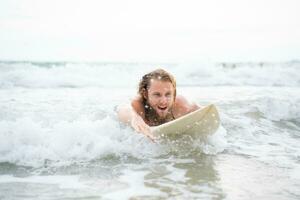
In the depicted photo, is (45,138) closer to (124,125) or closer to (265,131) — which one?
(124,125)

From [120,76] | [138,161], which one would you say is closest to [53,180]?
[138,161]

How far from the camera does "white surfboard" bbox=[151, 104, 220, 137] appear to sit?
4266 mm

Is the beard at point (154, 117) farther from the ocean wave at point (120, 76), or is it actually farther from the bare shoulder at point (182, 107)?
the ocean wave at point (120, 76)

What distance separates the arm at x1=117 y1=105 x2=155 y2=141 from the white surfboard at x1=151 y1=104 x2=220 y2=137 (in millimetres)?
198

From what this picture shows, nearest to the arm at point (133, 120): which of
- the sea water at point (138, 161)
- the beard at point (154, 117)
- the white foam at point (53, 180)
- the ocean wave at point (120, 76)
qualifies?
the sea water at point (138, 161)

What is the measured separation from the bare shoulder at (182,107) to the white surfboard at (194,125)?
1.75 ft

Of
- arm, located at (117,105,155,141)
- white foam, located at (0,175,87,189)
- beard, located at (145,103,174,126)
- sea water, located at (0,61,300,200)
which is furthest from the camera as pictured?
beard, located at (145,103,174,126)

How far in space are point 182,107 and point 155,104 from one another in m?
0.59

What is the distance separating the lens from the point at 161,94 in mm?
4512

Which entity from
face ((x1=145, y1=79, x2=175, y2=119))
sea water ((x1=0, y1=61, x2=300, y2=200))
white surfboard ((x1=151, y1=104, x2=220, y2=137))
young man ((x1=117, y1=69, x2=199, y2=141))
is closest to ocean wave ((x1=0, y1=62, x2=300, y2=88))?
sea water ((x1=0, y1=61, x2=300, y2=200))

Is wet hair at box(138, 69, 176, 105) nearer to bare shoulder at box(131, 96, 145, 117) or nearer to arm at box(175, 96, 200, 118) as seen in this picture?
bare shoulder at box(131, 96, 145, 117)

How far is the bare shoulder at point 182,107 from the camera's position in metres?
5.04

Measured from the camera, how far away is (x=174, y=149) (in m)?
4.43

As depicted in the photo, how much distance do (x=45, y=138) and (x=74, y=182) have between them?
1.26m
